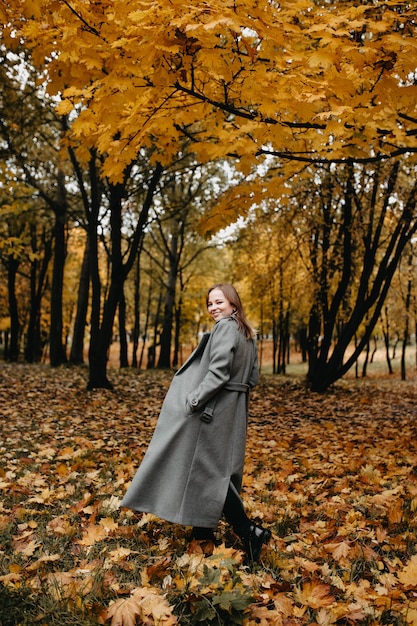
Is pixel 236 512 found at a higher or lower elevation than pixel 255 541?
higher

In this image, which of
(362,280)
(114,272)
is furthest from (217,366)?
(362,280)

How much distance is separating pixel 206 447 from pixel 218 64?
297 centimetres

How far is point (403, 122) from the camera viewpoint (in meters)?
5.98

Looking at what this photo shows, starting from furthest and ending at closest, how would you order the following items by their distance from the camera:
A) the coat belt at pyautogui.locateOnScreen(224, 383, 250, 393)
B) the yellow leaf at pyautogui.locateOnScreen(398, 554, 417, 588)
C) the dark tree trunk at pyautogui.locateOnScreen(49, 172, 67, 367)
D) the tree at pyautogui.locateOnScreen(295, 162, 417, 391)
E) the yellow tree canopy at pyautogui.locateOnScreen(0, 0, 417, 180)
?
the dark tree trunk at pyautogui.locateOnScreen(49, 172, 67, 367)
the tree at pyautogui.locateOnScreen(295, 162, 417, 391)
the yellow tree canopy at pyautogui.locateOnScreen(0, 0, 417, 180)
the coat belt at pyautogui.locateOnScreen(224, 383, 250, 393)
the yellow leaf at pyautogui.locateOnScreen(398, 554, 417, 588)

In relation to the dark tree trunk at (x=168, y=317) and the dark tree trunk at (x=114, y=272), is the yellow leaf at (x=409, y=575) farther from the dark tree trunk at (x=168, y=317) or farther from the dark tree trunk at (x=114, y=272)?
the dark tree trunk at (x=168, y=317)

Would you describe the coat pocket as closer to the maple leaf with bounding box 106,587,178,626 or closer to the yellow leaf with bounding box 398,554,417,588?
the maple leaf with bounding box 106,587,178,626

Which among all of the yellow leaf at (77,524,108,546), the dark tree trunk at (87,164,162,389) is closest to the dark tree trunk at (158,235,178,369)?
the dark tree trunk at (87,164,162,389)

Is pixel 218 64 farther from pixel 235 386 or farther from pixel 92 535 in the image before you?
pixel 92 535

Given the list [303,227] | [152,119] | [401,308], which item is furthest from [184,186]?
[152,119]

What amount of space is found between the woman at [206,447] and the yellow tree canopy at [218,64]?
2117mm

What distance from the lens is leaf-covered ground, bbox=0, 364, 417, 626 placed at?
2412mm

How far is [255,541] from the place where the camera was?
3.04 metres

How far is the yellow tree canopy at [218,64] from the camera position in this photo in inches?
135

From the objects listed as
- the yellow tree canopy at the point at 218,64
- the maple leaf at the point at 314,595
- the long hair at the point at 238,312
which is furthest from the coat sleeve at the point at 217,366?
the yellow tree canopy at the point at 218,64
